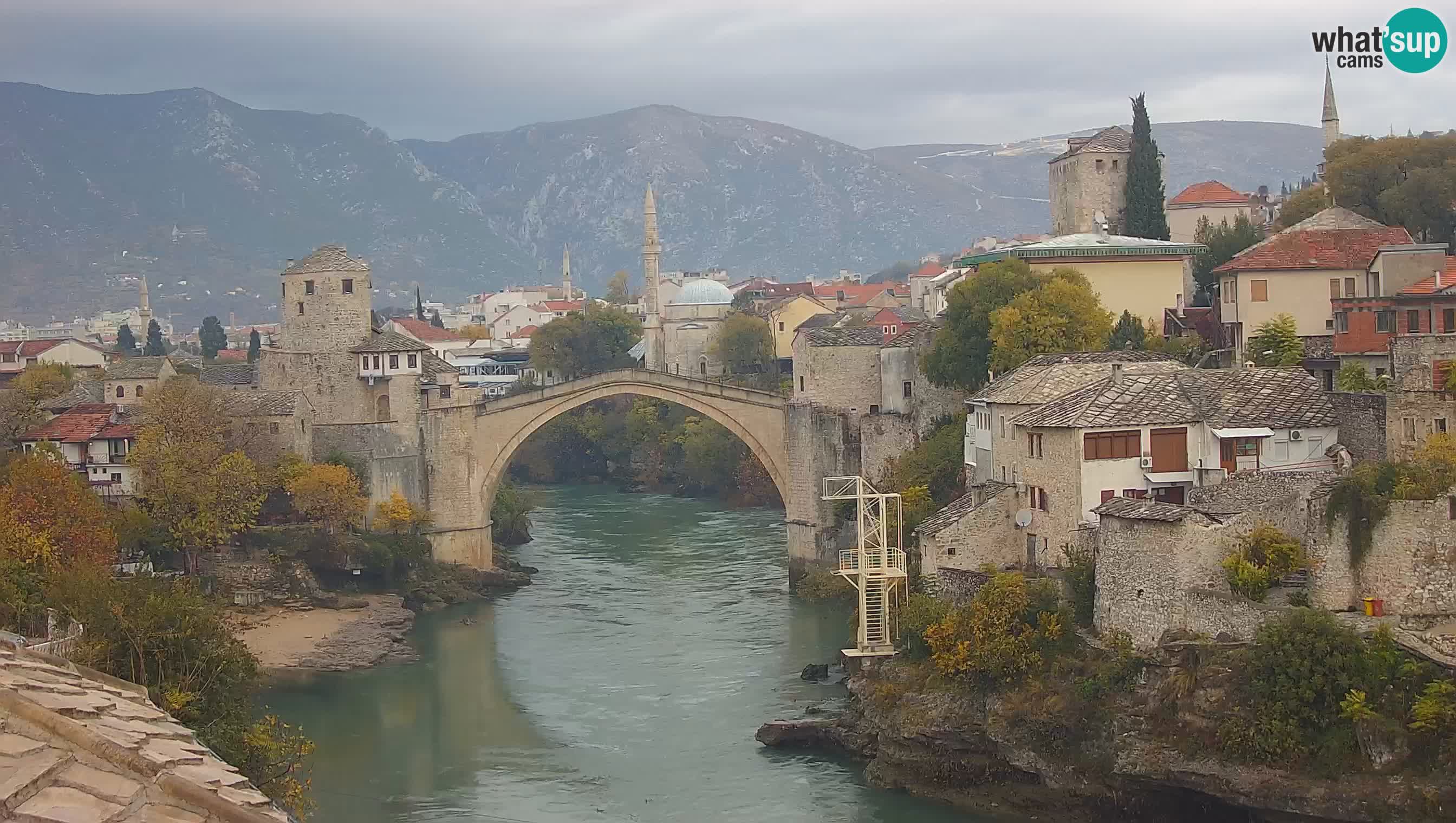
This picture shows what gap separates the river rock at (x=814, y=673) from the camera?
37.3m

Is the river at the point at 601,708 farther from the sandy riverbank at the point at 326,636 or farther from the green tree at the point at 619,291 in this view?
the green tree at the point at 619,291

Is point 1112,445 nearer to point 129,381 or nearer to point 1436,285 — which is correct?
point 1436,285

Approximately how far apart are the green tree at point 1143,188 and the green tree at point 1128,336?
10325mm

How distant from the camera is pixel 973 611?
3044cm

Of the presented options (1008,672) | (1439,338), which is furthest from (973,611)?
(1439,338)

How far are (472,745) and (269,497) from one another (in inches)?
681

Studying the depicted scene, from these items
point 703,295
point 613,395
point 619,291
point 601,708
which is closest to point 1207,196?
point 613,395

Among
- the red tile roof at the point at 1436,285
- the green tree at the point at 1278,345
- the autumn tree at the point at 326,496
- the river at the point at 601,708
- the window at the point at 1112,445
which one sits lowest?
the river at the point at 601,708

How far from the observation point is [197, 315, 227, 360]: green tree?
304 feet

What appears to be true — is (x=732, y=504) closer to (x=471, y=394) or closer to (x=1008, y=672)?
(x=471, y=394)

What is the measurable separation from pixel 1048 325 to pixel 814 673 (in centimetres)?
976

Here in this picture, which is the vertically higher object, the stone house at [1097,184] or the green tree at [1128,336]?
the stone house at [1097,184]

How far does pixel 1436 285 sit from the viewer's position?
111 ft

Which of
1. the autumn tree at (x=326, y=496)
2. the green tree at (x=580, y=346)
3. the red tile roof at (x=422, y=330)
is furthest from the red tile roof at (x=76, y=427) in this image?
the green tree at (x=580, y=346)
